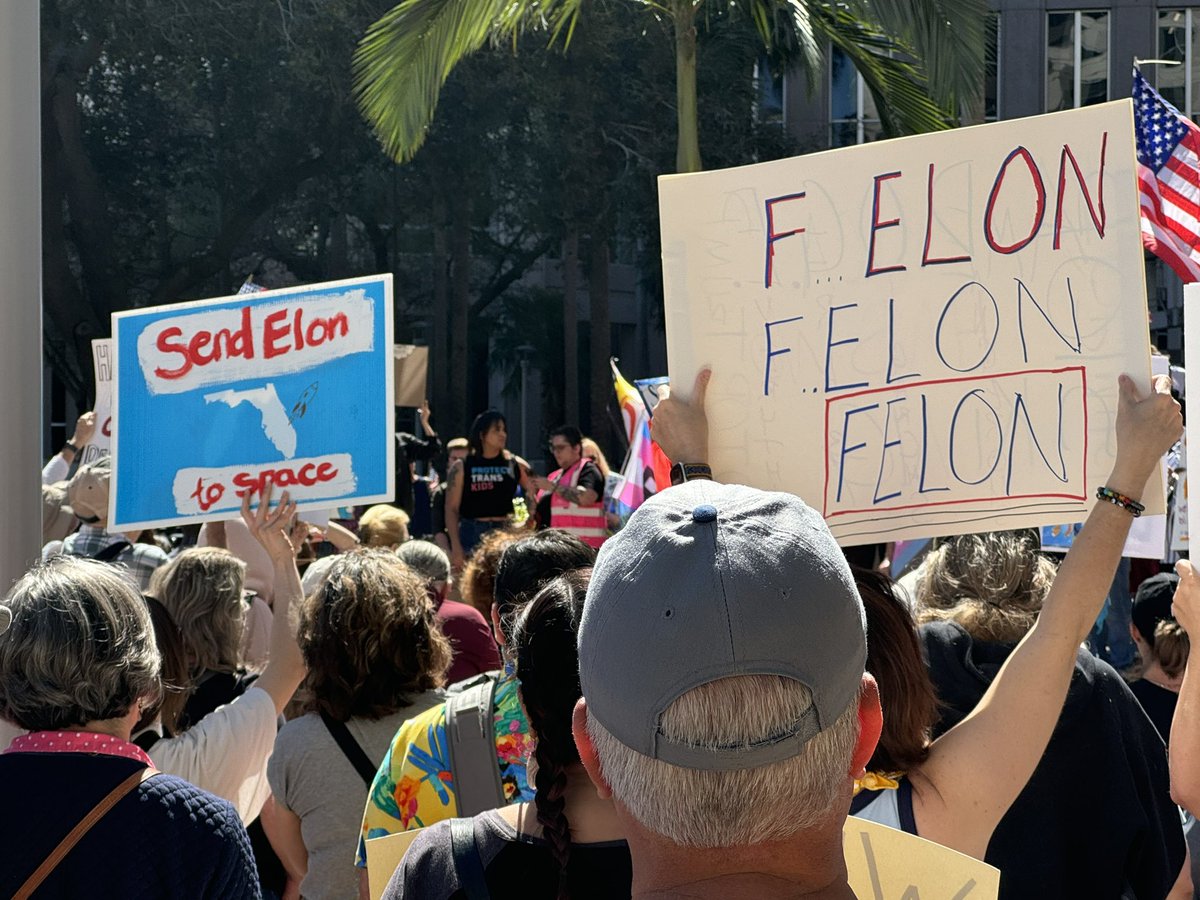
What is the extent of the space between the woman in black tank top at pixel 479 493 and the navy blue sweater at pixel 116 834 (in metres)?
7.99

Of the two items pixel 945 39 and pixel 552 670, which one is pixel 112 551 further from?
pixel 945 39

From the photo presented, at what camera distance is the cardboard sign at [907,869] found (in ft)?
4.95

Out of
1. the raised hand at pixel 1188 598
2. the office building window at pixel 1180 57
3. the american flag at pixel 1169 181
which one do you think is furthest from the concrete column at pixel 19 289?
the office building window at pixel 1180 57

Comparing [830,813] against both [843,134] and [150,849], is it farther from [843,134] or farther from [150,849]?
[843,134]

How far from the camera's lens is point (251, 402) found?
420cm

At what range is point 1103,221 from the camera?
2719mm

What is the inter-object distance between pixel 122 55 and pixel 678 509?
71.5 ft

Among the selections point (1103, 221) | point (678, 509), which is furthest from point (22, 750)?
point (1103, 221)

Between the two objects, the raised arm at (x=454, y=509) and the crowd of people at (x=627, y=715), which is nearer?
the crowd of people at (x=627, y=715)

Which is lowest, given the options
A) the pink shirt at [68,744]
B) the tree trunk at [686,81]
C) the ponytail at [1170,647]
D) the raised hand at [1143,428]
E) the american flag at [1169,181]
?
the ponytail at [1170,647]

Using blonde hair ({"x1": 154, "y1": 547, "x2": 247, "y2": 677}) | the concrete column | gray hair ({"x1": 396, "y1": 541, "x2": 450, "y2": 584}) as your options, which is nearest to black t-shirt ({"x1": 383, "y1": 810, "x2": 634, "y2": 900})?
the concrete column

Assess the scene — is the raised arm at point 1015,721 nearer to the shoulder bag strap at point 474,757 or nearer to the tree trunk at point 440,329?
the shoulder bag strap at point 474,757

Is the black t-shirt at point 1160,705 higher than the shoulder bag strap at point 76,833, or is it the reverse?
the shoulder bag strap at point 76,833

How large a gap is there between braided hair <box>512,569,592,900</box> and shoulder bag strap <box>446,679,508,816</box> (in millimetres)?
469
